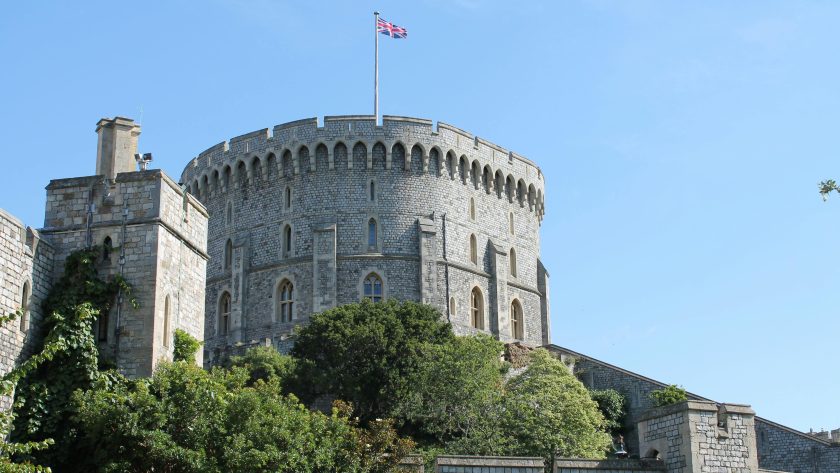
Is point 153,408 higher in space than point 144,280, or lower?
lower

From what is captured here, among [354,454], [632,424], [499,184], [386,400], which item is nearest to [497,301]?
[499,184]

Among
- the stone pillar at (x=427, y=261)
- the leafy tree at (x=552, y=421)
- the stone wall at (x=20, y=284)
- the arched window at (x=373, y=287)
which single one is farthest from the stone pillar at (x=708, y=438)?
the arched window at (x=373, y=287)

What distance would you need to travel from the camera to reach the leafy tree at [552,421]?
140ft

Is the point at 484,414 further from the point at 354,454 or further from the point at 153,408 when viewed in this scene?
the point at 153,408

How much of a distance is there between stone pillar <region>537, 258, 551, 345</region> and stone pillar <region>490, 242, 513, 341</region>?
389 cm

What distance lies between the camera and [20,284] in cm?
2484

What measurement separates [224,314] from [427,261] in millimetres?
11102

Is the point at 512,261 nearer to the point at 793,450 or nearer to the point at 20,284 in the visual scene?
the point at 793,450

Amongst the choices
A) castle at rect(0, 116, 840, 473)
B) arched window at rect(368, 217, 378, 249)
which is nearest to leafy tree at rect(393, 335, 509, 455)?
castle at rect(0, 116, 840, 473)

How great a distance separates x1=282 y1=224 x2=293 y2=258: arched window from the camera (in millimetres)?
60803

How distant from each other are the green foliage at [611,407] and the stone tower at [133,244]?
29383mm

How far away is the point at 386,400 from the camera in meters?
44.5

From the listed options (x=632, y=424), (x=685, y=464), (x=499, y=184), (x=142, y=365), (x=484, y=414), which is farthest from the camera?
(x=499, y=184)

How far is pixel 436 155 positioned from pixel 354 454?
3715cm
